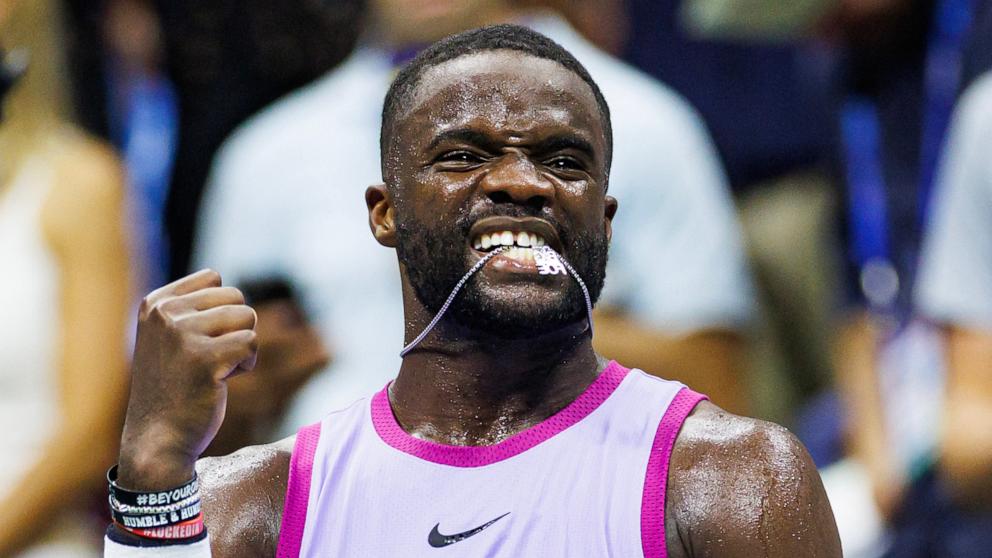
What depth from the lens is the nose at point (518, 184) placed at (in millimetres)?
2805

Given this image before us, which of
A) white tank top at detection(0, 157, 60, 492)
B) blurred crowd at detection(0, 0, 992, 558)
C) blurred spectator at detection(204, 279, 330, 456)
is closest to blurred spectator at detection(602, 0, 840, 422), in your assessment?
blurred crowd at detection(0, 0, 992, 558)

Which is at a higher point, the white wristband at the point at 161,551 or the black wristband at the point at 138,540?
the black wristband at the point at 138,540

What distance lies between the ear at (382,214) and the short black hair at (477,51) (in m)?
0.04

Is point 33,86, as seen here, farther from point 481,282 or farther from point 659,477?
point 659,477

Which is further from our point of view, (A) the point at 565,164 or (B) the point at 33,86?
(B) the point at 33,86

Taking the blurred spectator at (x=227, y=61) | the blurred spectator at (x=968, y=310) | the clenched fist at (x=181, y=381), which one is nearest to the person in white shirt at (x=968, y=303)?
the blurred spectator at (x=968, y=310)

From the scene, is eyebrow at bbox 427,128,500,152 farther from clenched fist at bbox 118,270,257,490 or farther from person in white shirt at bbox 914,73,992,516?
person in white shirt at bbox 914,73,992,516

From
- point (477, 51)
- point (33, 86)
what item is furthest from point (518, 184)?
point (33, 86)

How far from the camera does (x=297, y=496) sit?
289 cm

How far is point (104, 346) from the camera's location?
459 cm

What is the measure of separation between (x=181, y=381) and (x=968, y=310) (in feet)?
7.30

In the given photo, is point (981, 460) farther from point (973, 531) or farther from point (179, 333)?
point (179, 333)

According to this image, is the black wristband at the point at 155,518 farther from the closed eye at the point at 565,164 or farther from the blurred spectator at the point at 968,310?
the blurred spectator at the point at 968,310

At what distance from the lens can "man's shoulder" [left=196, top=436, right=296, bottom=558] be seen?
287cm
